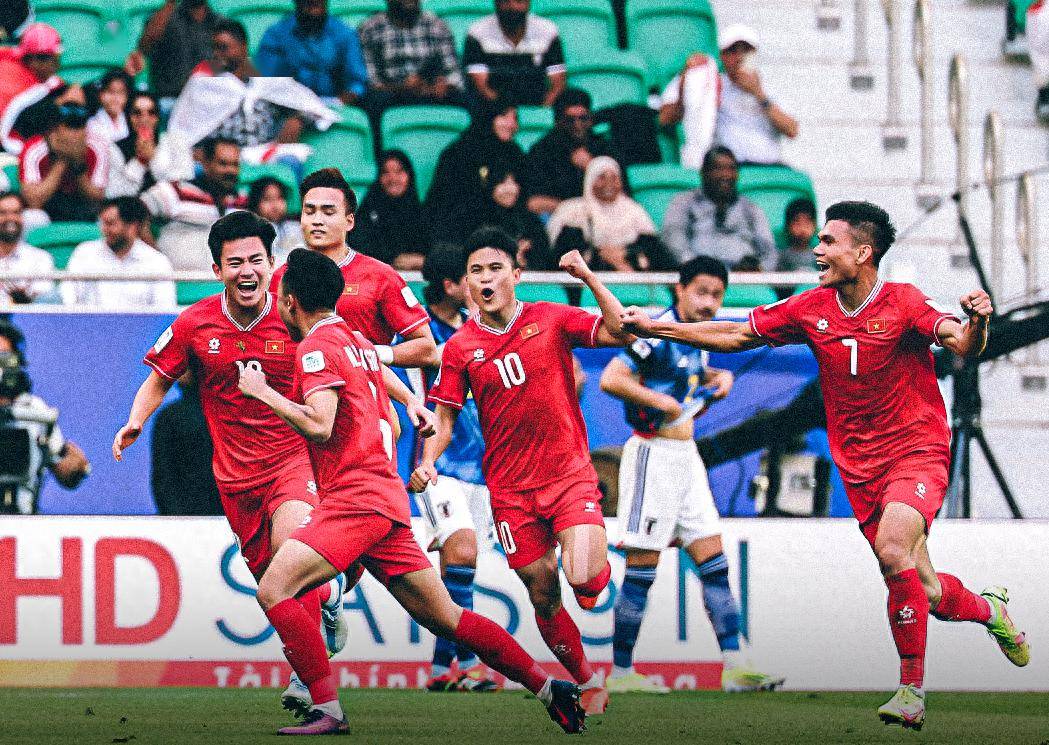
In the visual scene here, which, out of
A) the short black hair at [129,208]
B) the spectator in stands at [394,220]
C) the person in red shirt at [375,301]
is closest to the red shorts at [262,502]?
the person in red shirt at [375,301]

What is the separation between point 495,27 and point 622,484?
4834mm

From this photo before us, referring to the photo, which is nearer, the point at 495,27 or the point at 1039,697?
the point at 1039,697

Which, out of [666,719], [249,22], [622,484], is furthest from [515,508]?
[249,22]

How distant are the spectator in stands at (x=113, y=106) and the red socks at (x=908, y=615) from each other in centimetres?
713

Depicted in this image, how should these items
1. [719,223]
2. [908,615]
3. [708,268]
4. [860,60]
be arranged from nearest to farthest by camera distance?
[908,615] < [708,268] < [719,223] < [860,60]

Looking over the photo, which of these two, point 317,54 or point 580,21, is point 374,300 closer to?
point 317,54

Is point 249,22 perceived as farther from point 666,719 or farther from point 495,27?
point 666,719

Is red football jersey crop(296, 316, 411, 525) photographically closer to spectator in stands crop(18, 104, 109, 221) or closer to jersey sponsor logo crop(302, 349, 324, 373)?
jersey sponsor logo crop(302, 349, 324, 373)

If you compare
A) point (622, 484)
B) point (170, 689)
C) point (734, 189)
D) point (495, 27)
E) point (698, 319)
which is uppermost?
point (495, 27)

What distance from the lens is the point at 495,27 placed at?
13562 millimetres

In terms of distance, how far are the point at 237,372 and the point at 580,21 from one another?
23.7 feet

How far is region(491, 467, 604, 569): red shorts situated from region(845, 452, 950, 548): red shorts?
46.8 inches

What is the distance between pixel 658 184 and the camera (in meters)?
12.8

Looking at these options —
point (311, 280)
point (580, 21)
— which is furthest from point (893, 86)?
point (311, 280)
